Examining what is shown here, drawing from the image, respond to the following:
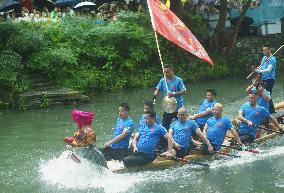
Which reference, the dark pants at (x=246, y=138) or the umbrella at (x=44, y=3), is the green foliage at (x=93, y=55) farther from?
the dark pants at (x=246, y=138)

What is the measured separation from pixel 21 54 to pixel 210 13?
424 inches

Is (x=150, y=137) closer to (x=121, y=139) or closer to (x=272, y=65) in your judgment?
(x=121, y=139)

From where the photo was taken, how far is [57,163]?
1356 cm

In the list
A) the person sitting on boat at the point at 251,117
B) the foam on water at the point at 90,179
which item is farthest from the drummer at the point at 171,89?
the foam on water at the point at 90,179

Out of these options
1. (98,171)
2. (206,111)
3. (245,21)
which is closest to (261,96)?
(206,111)

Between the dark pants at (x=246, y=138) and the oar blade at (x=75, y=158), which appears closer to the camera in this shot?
the oar blade at (x=75, y=158)

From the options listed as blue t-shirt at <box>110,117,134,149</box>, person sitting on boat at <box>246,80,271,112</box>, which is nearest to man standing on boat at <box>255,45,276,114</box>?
person sitting on boat at <box>246,80,271,112</box>

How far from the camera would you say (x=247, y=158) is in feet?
45.9

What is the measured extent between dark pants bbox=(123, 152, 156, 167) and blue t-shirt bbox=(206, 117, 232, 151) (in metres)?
1.60

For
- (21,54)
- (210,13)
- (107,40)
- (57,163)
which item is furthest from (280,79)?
(57,163)

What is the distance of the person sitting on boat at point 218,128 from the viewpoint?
13578mm

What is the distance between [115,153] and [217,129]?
7.54ft

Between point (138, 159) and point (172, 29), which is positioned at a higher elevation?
point (172, 29)

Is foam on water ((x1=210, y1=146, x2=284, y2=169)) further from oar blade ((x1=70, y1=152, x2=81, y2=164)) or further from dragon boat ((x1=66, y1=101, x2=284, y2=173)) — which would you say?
oar blade ((x1=70, y1=152, x2=81, y2=164))
